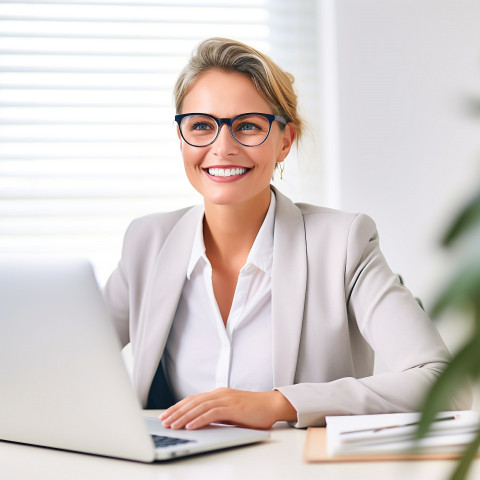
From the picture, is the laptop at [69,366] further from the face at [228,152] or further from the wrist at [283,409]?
the face at [228,152]

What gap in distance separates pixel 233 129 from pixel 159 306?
45cm

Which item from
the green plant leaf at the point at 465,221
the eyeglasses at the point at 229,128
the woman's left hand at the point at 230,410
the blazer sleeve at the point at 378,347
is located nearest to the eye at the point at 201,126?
the eyeglasses at the point at 229,128

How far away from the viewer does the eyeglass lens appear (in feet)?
5.20

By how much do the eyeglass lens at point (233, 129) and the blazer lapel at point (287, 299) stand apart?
0.23 meters

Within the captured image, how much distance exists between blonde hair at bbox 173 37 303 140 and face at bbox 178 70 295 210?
0.05ft

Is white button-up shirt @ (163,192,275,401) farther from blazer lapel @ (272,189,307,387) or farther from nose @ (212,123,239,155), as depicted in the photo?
nose @ (212,123,239,155)

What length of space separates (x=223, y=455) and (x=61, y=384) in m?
0.23

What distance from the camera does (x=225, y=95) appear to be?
1.59 m

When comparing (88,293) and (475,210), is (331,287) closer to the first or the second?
(88,293)

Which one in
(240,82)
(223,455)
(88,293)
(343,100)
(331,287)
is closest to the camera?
(88,293)


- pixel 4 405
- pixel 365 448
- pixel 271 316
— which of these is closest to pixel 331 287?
pixel 271 316

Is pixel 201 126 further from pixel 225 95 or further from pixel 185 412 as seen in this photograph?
pixel 185 412

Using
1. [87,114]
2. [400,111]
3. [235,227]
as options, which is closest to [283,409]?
[235,227]

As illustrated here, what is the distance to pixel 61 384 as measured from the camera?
2.72 feet
